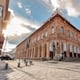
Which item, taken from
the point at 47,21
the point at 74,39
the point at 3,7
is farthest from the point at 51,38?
the point at 3,7

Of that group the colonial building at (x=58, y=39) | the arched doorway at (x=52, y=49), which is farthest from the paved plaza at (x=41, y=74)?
the arched doorway at (x=52, y=49)

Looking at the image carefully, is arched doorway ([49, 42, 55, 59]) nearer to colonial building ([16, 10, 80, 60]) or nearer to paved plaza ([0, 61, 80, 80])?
colonial building ([16, 10, 80, 60])

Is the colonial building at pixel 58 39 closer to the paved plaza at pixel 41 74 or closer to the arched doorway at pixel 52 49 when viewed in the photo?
the arched doorway at pixel 52 49

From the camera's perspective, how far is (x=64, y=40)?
34875 mm

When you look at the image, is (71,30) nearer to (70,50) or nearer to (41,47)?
(70,50)

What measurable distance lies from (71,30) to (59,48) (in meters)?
8.40

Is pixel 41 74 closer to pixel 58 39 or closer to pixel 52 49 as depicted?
pixel 58 39

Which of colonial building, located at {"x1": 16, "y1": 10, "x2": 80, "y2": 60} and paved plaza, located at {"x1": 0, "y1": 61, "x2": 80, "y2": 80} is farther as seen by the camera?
colonial building, located at {"x1": 16, "y1": 10, "x2": 80, "y2": 60}

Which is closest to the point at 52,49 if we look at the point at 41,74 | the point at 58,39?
the point at 58,39

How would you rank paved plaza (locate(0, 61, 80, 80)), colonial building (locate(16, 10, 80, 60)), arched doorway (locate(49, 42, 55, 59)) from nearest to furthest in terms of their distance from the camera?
paved plaza (locate(0, 61, 80, 80)), colonial building (locate(16, 10, 80, 60)), arched doorway (locate(49, 42, 55, 59))

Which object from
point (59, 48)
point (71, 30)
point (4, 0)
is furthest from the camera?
point (71, 30)

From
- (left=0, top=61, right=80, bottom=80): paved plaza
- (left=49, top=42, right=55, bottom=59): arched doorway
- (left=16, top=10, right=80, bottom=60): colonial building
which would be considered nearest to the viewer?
(left=0, top=61, right=80, bottom=80): paved plaza

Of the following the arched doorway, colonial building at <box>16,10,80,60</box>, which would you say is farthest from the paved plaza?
the arched doorway

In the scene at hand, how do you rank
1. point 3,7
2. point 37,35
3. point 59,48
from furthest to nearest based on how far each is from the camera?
point 37,35 → point 59,48 → point 3,7
